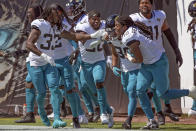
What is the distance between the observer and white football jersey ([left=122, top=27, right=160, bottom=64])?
29.5 ft

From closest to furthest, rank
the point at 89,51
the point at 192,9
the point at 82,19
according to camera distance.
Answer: the point at 89,51 < the point at 82,19 < the point at 192,9

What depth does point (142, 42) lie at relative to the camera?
9.21 meters

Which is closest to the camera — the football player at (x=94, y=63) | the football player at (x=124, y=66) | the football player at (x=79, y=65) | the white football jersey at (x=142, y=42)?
the white football jersey at (x=142, y=42)

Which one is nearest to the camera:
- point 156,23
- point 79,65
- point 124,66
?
point 156,23

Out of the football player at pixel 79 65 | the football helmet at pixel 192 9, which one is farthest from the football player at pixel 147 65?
the football helmet at pixel 192 9

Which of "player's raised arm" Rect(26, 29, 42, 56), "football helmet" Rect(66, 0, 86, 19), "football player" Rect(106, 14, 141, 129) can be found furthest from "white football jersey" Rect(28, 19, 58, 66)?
"football helmet" Rect(66, 0, 86, 19)

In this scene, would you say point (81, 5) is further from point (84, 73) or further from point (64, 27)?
point (64, 27)

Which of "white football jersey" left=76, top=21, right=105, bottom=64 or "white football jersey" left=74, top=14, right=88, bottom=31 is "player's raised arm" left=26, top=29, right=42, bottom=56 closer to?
"white football jersey" left=76, top=21, right=105, bottom=64

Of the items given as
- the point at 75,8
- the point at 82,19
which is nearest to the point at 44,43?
the point at 82,19

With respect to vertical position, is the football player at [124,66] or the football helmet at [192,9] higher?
the football helmet at [192,9]

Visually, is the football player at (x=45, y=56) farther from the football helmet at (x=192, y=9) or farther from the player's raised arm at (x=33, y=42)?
the football helmet at (x=192, y=9)

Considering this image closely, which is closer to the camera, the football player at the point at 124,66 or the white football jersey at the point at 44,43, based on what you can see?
the white football jersey at the point at 44,43

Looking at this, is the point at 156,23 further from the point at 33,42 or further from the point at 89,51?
the point at 89,51

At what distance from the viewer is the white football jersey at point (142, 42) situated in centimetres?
900
